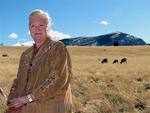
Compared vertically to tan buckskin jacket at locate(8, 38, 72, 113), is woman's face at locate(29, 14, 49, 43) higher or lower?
higher

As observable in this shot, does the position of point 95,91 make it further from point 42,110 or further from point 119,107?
point 42,110

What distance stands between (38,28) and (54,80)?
2.11 ft

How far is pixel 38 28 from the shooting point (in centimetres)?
506

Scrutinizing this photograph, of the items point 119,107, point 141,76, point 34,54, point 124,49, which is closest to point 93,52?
point 124,49

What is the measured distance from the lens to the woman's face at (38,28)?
16.6 ft

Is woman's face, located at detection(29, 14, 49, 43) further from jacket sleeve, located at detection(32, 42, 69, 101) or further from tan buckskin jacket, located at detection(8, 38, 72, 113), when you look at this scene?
jacket sleeve, located at detection(32, 42, 69, 101)

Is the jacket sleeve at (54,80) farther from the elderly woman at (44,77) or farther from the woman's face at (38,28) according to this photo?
the woman's face at (38,28)

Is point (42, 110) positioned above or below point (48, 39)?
below

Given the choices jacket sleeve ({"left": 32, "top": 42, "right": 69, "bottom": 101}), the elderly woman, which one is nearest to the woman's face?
the elderly woman

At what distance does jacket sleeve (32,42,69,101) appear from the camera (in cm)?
488

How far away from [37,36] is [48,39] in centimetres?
13

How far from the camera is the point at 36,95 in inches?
193

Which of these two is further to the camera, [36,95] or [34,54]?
[34,54]

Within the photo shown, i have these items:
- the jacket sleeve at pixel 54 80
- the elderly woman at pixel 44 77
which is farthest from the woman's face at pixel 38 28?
the jacket sleeve at pixel 54 80
